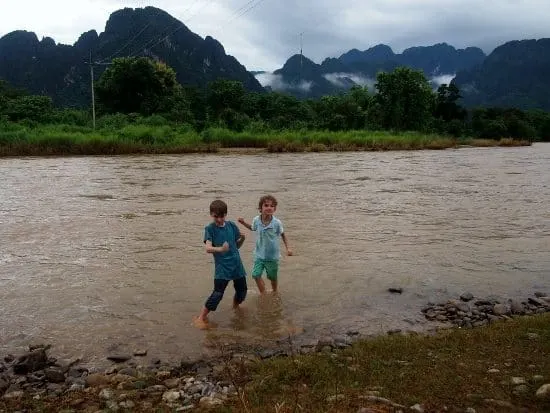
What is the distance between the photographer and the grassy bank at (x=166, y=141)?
27625mm

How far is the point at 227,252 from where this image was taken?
5.50 m

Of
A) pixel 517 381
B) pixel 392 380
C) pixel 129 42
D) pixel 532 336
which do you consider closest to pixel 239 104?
pixel 532 336

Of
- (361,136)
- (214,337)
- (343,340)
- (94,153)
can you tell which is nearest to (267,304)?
(214,337)

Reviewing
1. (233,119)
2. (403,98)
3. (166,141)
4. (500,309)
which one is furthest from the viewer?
(403,98)

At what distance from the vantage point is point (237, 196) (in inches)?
594

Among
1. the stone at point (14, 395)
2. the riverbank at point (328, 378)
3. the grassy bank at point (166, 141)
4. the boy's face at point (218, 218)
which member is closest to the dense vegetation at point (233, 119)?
the grassy bank at point (166, 141)

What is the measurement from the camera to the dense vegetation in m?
29.9

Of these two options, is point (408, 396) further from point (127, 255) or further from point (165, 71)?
point (165, 71)

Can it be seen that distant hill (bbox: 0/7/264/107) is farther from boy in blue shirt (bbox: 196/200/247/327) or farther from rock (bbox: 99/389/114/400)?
rock (bbox: 99/389/114/400)

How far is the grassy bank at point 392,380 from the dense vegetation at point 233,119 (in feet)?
86.5

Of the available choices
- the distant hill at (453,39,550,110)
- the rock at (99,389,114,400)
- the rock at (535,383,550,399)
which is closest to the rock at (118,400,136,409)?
the rock at (99,389,114,400)

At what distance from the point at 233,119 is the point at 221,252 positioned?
39910mm

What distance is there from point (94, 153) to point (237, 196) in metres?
16.0

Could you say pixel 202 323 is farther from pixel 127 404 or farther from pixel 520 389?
pixel 520 389
